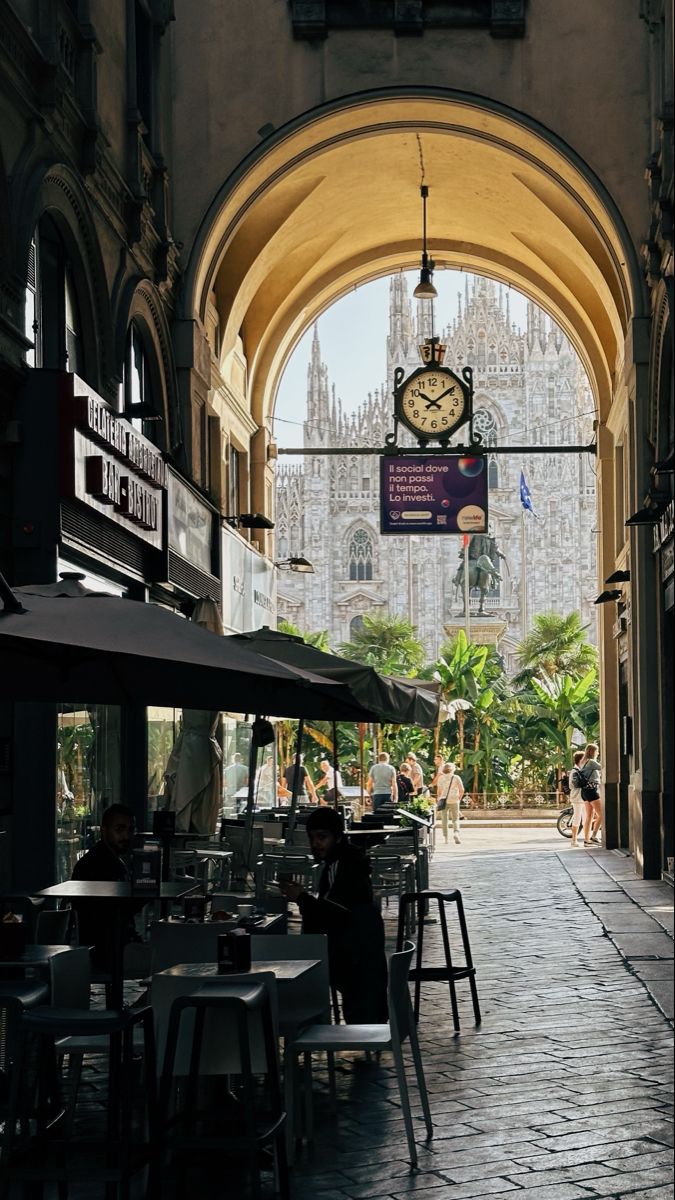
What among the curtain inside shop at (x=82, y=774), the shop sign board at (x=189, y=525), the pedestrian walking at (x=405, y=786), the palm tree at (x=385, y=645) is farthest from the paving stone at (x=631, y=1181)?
the palm tree at (x=385, y=645)

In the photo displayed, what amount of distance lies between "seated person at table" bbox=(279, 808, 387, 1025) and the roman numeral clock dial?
13.7m

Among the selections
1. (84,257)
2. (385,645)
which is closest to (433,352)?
(84,257)

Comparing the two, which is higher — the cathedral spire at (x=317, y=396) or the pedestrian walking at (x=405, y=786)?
the cathedral spire at (x=317, y=396)

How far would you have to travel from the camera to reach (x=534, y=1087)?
7.53m

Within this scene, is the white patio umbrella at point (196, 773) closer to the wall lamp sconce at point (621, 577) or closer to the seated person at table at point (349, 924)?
the seated person at table at point (349, 924)

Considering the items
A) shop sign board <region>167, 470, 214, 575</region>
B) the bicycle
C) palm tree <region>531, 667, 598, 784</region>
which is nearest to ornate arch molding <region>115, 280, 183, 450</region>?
shop sign board <region>167, 470, 214, 575</region>

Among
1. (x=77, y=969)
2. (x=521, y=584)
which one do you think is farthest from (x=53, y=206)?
(x=521, y=584)

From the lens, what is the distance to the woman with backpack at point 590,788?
24.3m

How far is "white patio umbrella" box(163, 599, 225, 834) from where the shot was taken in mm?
14945

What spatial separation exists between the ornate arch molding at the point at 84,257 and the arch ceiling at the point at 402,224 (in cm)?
447

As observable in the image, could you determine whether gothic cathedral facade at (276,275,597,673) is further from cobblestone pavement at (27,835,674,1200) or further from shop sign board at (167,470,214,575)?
cobblestone pavement at (27,835,674,1200)

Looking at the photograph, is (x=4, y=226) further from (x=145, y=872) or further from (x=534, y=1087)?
(x=534, y=1087)

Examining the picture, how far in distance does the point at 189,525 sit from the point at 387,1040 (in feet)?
40.5

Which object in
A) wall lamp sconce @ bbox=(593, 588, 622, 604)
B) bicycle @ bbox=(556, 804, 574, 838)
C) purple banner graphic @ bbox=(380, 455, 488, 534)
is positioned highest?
purple banner graphic @ bbox=(380, 455, 488, 534)
